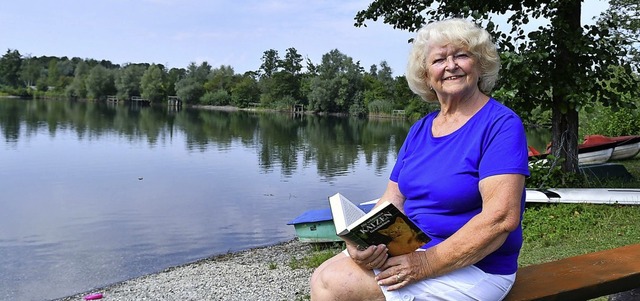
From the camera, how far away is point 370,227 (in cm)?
224

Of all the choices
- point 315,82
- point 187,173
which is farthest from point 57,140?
point 315,82

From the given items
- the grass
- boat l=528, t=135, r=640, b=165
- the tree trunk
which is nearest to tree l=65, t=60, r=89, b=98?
boat l=528, t=135, r=640, b=165

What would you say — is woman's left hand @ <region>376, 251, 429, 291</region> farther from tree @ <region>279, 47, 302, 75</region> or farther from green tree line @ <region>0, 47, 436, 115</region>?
tree @ <region>279, 47, 302, 75</region>

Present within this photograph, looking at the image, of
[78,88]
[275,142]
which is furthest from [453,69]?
[78,88]

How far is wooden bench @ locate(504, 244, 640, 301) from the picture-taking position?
8.69 ft

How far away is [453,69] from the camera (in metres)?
2.61

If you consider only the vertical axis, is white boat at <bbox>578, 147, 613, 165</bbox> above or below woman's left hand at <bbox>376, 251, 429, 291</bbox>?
below

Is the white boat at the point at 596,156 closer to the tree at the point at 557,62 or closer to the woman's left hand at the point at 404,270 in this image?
the tree at the point at 557,62

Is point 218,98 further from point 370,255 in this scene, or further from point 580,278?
point 370,255

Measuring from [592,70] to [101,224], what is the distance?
1212cm

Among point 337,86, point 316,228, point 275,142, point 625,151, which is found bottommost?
point 275,142

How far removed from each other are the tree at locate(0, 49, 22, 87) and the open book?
A: 464 feet

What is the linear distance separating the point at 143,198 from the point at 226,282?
33.5 ft

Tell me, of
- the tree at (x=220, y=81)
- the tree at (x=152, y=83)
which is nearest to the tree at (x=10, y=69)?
the tree at (x=152, y=83)
